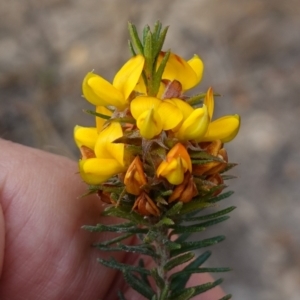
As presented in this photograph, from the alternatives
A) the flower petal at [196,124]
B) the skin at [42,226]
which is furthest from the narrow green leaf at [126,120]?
the skin at [42,226]

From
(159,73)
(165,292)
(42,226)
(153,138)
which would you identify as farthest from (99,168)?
(42,226)

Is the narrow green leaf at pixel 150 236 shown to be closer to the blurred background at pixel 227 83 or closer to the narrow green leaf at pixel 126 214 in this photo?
A: the narrow green leaf at pixel 126 214

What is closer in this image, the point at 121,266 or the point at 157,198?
the point at 157,198

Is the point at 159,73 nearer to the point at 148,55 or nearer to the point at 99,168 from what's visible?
the point at 148,55

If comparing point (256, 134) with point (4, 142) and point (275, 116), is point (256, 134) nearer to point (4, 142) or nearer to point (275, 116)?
point (275, 116)

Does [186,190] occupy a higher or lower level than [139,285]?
higher

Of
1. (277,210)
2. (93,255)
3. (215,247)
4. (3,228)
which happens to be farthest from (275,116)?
(3,228)
